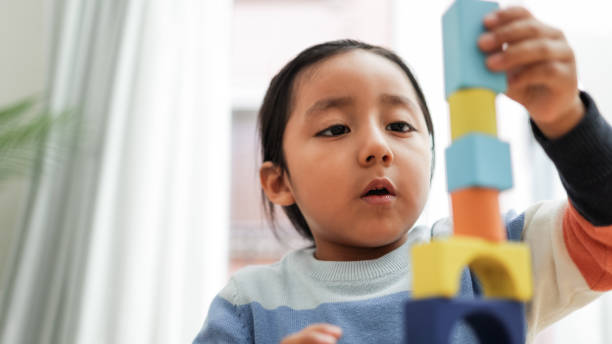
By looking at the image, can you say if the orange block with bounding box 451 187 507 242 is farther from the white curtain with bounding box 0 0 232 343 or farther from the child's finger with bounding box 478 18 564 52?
the white curtain with bounding box 0 0 232 343

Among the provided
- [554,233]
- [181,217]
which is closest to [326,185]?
[554,233]

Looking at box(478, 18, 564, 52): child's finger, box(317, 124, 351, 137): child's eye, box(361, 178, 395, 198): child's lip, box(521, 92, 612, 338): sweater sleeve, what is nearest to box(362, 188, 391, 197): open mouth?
box(361, 178, 395, 198): child's lip

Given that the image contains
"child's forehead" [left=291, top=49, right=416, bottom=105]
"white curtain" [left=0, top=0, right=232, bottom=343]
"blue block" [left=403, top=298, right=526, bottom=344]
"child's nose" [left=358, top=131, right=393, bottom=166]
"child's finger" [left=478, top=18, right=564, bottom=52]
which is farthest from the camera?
"white curtain" [left=0, top=0, right=232, bottom=343]

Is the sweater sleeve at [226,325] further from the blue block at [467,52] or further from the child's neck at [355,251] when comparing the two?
the blue block at [467,52]

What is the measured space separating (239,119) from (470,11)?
7.17 feet

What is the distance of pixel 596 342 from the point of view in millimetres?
1382

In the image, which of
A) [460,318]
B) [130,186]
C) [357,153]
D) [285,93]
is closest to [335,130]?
[357,153]

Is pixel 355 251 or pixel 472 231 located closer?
pixel 472 231

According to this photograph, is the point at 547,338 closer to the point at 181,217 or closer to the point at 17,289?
the point at 181,217

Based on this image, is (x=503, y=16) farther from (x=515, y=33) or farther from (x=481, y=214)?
(x=481, y=214)

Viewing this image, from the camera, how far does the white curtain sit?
1.62 m

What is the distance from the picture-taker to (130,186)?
1.72 metres

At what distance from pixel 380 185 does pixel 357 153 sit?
0.06 m

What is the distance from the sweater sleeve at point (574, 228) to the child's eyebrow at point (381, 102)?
0.25m
